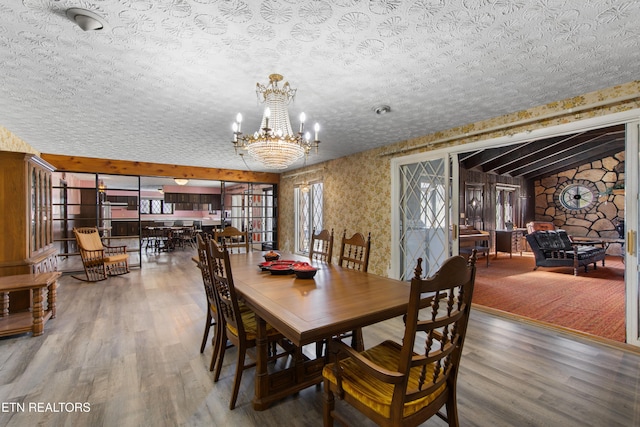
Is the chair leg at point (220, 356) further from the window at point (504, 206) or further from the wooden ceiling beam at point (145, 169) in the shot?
the window at point (504, 206)

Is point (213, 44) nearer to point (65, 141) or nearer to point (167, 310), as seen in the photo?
point (167, 310)

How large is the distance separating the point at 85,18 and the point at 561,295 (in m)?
5.88

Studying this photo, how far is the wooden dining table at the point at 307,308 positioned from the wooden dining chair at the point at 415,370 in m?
0.15

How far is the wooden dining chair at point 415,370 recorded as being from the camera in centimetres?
106

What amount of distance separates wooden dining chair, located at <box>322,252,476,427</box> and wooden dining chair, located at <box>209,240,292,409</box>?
654 millimetres

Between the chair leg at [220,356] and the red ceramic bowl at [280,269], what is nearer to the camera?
the chair leg at [220,356]

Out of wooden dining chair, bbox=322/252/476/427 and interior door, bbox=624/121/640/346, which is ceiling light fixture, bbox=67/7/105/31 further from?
interior door, bbox=624/121/640/346

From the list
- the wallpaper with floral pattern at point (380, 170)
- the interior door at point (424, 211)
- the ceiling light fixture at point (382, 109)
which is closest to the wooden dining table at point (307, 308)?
the ceiling light fixture at point (382, 109)

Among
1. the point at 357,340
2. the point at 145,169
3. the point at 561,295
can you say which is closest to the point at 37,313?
the point at 357,340

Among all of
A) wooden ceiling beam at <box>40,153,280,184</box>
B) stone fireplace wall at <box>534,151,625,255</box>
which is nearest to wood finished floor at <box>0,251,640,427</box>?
wooden ceiling beam at <box>40,153,280,184</box>

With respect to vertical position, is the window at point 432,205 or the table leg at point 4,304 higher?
the window at point 432,205

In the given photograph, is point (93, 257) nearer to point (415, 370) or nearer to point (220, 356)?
point (220, 356)

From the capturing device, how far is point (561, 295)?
4.12m

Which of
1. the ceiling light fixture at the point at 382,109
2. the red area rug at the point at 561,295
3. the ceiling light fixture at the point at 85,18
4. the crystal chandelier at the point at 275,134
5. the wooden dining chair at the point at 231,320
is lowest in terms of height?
the red area rug at the point at 561,295
